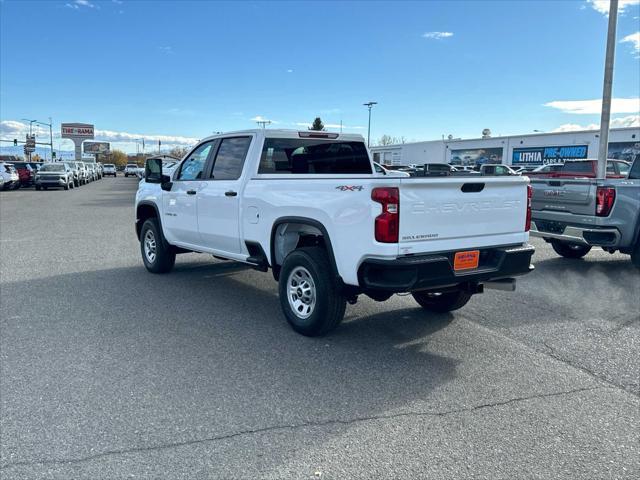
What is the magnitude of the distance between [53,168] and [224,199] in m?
32.7

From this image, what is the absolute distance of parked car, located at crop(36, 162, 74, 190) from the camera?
33000 millimetres

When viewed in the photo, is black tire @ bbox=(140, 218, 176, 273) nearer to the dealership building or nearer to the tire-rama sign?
the dealership building

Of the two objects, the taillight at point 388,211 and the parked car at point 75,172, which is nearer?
the taillight at point 388,211

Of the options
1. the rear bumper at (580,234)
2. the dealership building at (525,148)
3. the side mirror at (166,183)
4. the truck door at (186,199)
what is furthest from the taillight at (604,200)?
the dealership building at (525,148)

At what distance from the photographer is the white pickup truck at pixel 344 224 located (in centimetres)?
447

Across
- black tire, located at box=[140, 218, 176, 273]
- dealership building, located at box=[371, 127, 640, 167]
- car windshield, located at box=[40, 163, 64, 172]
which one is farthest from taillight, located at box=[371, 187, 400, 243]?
car windshield, located at box=[40, 163, 64, 172]

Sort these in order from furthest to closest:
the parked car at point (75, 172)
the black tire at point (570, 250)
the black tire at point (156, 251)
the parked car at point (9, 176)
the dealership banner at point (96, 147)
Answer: the dealership banner at point (96, 147) → the parked car at point (75, 172) → the parked car at point (9, 176) → the black tire at point (570, 250) → the black tire at point (156, 251)

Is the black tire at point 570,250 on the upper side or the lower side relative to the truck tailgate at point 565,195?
lower

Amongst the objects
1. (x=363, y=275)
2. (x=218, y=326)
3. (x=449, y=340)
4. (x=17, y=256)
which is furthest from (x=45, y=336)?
(x=17, y=256)

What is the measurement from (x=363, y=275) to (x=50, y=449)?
2579mm

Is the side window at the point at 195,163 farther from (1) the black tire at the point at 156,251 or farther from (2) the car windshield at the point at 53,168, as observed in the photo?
(2) the car windshield at the point at 53,168

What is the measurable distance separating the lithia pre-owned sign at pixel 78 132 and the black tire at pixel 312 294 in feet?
329

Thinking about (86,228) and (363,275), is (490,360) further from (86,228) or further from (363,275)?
(86,228)

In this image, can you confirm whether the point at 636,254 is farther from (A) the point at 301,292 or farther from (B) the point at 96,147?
(B) the point at 96,147
